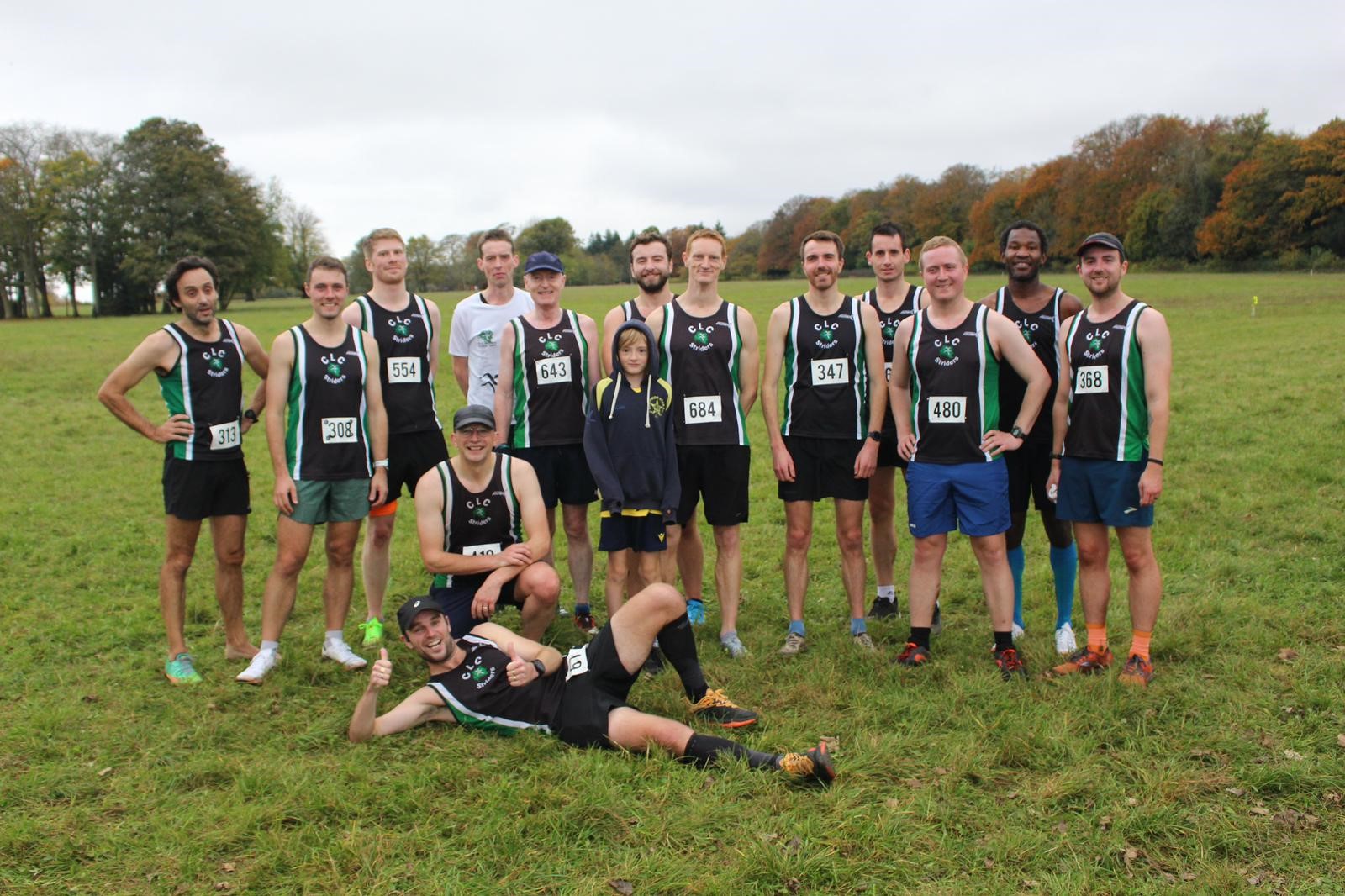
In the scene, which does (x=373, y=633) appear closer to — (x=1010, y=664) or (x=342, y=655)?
(x=342, y=655)

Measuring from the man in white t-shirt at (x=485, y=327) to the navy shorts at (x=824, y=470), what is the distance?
2246 millimetres

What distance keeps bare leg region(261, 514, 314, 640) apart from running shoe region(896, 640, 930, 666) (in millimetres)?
3613

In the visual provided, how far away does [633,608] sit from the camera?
457cm

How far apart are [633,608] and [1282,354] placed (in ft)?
55.5

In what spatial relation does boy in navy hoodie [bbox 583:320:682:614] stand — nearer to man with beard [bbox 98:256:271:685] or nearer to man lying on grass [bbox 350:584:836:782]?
man lying on grass [bbox 350:584:836:782]

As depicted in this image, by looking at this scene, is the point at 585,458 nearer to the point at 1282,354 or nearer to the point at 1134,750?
the point at 1134,750

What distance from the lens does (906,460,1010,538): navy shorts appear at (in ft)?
17.1

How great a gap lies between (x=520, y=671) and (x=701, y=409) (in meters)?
2.01

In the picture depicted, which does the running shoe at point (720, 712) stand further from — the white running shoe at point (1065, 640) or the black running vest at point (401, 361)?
the black running vest at point (401, 361)

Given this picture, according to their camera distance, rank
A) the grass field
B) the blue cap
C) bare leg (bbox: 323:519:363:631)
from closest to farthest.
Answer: the grass field → bare leg (bbox: 323:519:363:631) → the blue cap

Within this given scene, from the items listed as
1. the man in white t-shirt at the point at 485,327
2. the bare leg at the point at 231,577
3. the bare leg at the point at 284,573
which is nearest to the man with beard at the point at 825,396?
the man in white t-shirt at the point at 485,327

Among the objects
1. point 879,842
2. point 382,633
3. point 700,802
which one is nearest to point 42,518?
point 382,633

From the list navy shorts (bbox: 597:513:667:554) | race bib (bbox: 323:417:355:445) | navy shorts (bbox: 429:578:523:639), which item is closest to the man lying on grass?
navy shorts (bbox: 429:578:523:639)

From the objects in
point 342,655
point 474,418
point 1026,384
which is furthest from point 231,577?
point 1026,384
